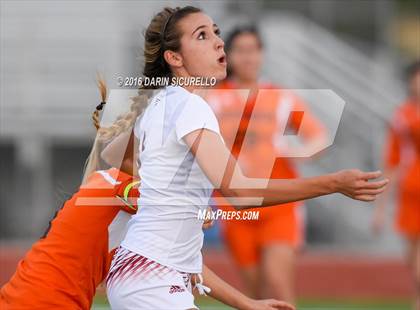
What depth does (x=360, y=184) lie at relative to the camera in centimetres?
379

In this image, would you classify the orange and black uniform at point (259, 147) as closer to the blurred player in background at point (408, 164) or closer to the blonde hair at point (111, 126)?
the blurred player in background at point (408, 164)

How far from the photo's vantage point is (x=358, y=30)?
17.4m

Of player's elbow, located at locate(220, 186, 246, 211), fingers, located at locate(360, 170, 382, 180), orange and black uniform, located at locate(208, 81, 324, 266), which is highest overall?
fingers, located at locate(360, 170, 382, 180)

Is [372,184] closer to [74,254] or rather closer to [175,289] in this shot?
[175,289]

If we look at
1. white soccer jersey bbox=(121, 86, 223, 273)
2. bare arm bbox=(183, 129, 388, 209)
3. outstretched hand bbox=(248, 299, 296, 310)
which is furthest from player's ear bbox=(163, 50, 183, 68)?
outstretched hand bbox=(248, 299, 296, 310)

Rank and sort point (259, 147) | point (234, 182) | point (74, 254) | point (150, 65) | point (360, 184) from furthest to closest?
point (259, 147) → point (150, 65) → point (74, 254) → point (234, 182) → point (360, 184)

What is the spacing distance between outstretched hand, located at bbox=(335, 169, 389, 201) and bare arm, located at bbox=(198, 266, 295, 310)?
2.76 feet

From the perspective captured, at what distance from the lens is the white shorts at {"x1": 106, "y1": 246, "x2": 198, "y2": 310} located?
13.8 ft

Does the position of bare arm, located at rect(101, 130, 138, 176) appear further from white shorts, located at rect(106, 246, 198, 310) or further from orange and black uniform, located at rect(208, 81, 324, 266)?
orange and black uniform, located at rect(208, 81, 324, 266)

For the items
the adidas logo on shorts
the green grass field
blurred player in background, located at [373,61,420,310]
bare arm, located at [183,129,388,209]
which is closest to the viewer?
bare arm, located at [183,129,388,209]

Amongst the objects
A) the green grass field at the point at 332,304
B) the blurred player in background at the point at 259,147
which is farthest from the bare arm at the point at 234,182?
the green grass field at the point at 332,304

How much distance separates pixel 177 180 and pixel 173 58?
527 millimetres

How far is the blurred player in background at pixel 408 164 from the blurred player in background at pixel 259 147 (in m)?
1.53

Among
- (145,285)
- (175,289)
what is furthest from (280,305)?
(145,285)
